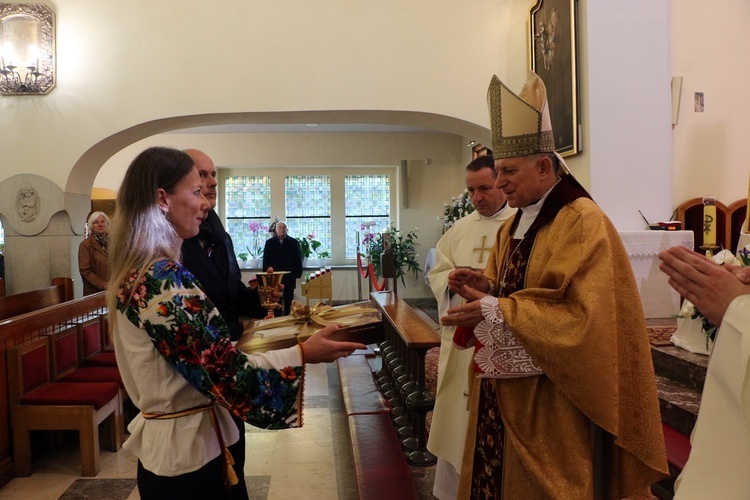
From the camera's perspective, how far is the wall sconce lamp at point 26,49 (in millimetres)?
6477

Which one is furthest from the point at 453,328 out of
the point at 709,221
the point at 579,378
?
the point at 709,221

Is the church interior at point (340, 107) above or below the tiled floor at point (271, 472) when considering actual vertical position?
above

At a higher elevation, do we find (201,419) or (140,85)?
(140,85)

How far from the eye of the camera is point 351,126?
1152 centimetres

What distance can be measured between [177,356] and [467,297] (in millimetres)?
891

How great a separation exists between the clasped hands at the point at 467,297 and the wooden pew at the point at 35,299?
4.20 metres

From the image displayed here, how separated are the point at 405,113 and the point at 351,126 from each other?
4.98 metres

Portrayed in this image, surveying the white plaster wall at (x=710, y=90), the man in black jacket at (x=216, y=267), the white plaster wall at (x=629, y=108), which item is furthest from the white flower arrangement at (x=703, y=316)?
the man in black jacket at (x=216, y=267)

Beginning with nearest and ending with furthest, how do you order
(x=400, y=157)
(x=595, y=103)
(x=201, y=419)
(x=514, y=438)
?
(x=201, y=419) → (x=514, y=438) → (x=595, y=103) → (x=400, y=157)

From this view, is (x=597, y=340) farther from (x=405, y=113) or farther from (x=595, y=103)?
(x=405, y=113)

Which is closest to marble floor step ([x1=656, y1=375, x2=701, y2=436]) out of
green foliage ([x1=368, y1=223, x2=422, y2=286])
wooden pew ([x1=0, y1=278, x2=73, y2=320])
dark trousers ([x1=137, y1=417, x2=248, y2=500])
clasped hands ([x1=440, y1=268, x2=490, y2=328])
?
clasped hands ([x1=440, y1=268, x2=490, y2=328])

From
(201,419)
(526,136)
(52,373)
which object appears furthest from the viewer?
(52,373)

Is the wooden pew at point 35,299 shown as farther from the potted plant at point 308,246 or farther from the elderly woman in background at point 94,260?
the potted plant at point 308,246

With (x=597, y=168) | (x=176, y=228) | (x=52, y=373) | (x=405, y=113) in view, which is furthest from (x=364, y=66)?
(x=176, y=228)
